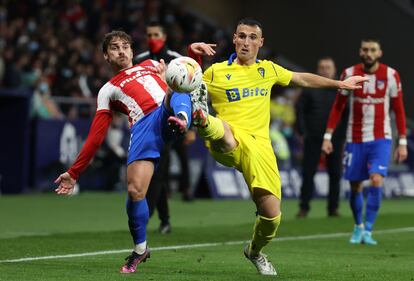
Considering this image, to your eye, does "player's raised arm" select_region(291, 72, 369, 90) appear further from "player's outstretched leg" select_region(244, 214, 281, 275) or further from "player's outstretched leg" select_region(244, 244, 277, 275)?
"player's outstretched leg" select_region(244, 244, 277, 275)

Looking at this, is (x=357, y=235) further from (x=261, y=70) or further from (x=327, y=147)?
(x=261, y=70)

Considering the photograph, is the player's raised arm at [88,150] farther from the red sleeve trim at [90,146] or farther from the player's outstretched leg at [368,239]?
the player's outstretched leg at [368,239]

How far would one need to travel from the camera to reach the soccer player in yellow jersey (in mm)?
8977

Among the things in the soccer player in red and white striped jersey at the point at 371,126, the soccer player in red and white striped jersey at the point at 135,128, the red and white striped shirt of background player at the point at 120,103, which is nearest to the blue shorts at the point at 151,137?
the soccer player in red and white striped jersey at the point at 135,128

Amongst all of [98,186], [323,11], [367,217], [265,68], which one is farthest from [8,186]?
[323,11]

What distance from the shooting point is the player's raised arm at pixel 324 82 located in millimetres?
9195

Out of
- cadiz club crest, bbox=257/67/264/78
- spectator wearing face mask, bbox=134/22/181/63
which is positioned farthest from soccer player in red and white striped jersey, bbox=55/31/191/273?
spectator wearing face mask, bbox=134/22/181/63

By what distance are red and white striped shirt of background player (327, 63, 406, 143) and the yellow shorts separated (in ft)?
12.4

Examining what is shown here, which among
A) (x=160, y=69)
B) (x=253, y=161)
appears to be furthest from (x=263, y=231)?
(x=160, y=69)

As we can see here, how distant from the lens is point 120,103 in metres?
9.37

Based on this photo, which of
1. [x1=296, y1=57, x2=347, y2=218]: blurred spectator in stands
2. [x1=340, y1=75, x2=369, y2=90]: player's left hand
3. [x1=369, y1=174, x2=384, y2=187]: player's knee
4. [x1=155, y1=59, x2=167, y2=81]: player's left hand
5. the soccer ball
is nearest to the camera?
the soccer ball

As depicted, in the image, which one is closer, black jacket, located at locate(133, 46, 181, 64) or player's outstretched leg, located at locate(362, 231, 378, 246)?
player's outstretched leg, located at locate(362, 231, 378, 246)

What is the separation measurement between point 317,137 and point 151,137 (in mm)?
8624

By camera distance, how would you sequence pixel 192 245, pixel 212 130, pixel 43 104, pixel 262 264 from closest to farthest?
pixel 212 130
pixel 262 264
pixel 192 245
pixel 43 104
